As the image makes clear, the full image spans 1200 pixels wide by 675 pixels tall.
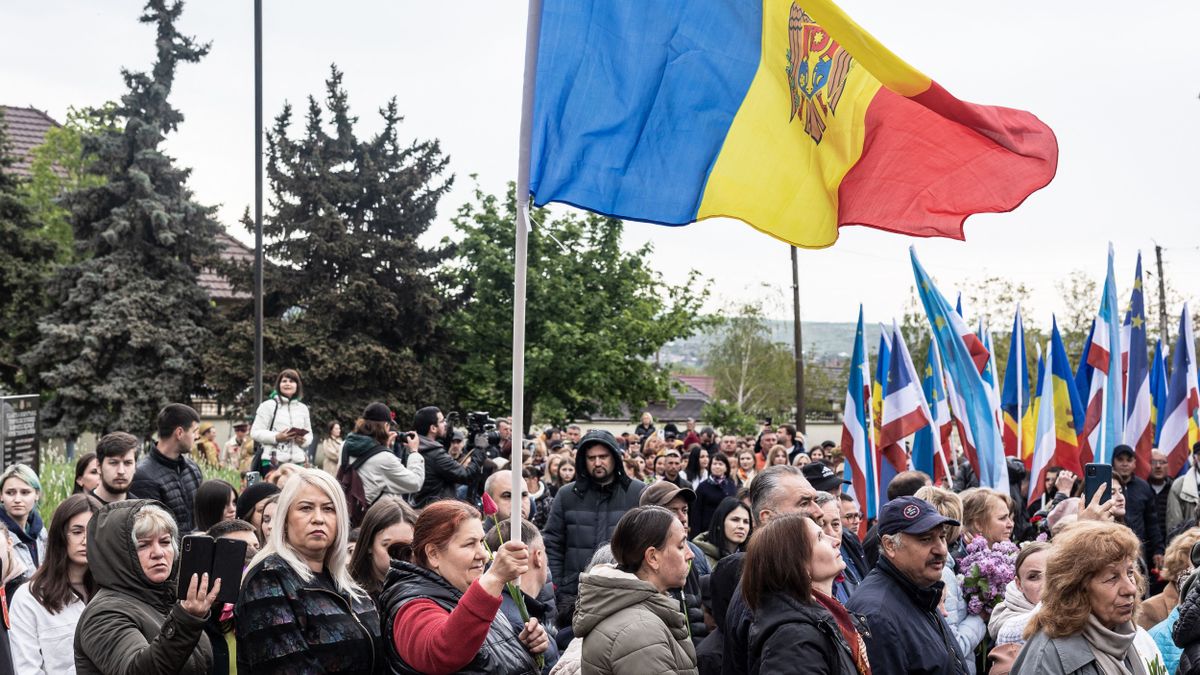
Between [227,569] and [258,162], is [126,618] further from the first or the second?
[258,162]

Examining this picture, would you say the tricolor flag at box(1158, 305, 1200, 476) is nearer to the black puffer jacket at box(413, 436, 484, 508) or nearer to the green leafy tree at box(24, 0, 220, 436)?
the black puffer jacket at box(413, 436, 484, 508)

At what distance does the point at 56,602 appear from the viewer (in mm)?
5879

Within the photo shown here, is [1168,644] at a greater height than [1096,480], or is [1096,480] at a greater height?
[1096,480]

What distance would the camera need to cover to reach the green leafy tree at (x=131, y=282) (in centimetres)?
3125

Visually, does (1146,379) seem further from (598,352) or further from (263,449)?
(598,352)

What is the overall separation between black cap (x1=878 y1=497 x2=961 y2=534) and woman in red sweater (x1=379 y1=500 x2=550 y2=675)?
159cm

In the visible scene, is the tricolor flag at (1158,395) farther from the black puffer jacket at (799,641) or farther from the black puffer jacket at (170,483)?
the black puffer jacket at (799,641)

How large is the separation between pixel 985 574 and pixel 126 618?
4555mm

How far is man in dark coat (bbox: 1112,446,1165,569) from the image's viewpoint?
12.9 m

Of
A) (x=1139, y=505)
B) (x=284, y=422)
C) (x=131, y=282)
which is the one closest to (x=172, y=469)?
(x=284, y=422)

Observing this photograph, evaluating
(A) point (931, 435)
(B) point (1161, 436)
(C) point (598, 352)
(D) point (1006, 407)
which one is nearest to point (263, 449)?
(A) point (931, 435)

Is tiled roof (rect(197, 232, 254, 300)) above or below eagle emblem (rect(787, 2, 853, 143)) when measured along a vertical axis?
above

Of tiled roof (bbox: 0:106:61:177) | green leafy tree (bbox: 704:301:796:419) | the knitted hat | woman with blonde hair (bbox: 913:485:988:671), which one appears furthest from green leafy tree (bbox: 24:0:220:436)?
green leafy tree (bbox: 704:301:796:419)

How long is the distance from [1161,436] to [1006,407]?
1867 mm
